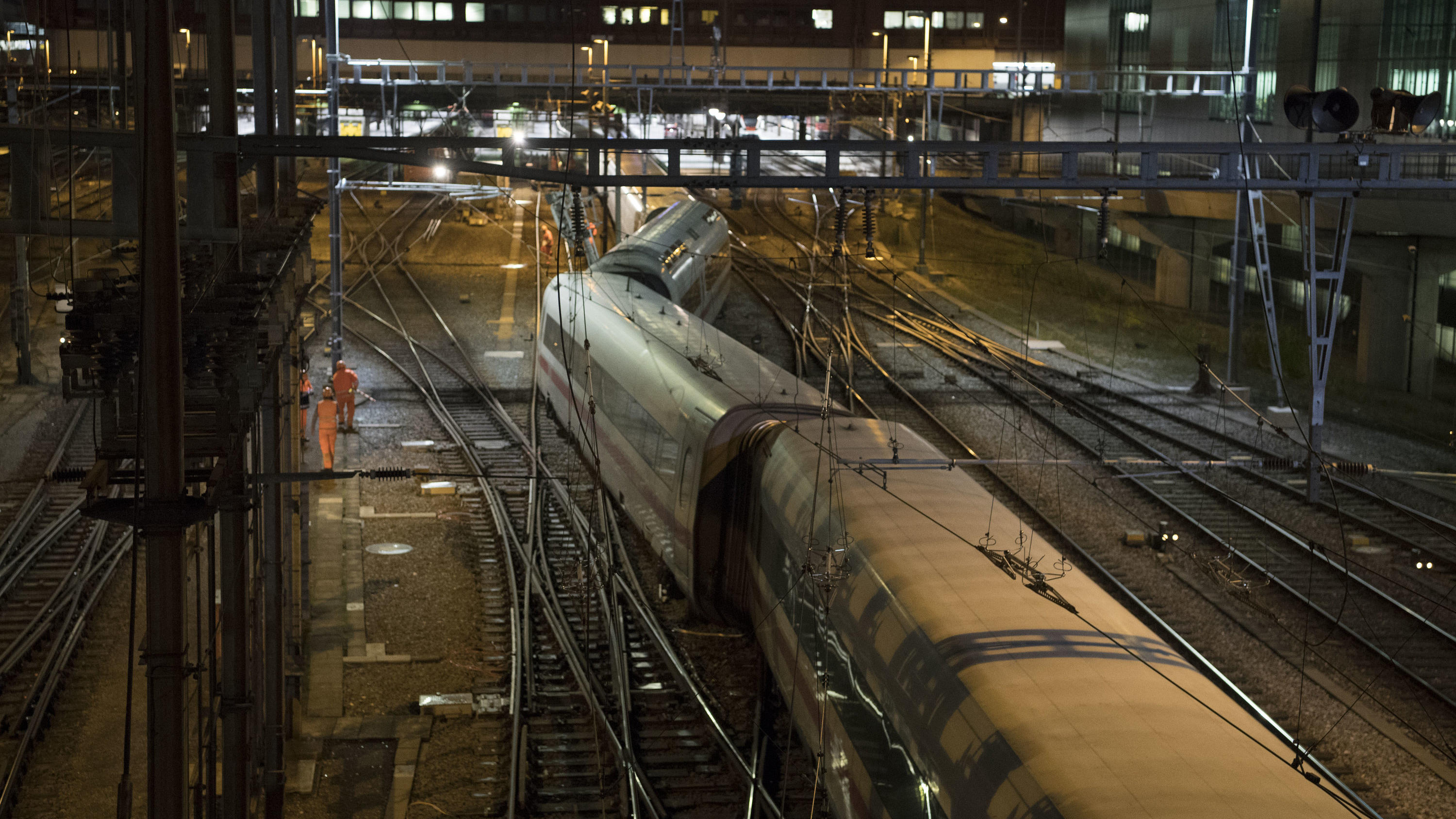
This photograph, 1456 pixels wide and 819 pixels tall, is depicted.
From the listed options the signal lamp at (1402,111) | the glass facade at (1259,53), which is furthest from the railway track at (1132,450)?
the glass facade at (1259,53)

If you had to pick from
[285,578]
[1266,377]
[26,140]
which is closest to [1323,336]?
[1266,377]

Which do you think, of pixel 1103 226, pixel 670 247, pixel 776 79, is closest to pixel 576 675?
pixel 1103 226

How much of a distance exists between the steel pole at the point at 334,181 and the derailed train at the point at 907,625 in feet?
16.6

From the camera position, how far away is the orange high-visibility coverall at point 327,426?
1494 centimetres

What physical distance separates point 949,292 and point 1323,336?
14.0 metres

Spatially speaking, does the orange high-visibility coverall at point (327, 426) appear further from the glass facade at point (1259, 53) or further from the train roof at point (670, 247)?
the glass facade at point (1259, 53)

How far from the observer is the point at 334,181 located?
54.4ft

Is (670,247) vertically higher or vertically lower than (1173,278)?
higher

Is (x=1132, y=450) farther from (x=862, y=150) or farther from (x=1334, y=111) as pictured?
(x=862, y=150)

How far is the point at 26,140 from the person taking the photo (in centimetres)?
791

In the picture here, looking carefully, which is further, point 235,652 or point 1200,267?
point 1200,267

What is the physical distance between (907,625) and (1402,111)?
27.1 ft

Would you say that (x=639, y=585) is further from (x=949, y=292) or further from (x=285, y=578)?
(x=949, y=292)

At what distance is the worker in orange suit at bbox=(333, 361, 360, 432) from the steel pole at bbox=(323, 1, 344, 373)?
58cm
